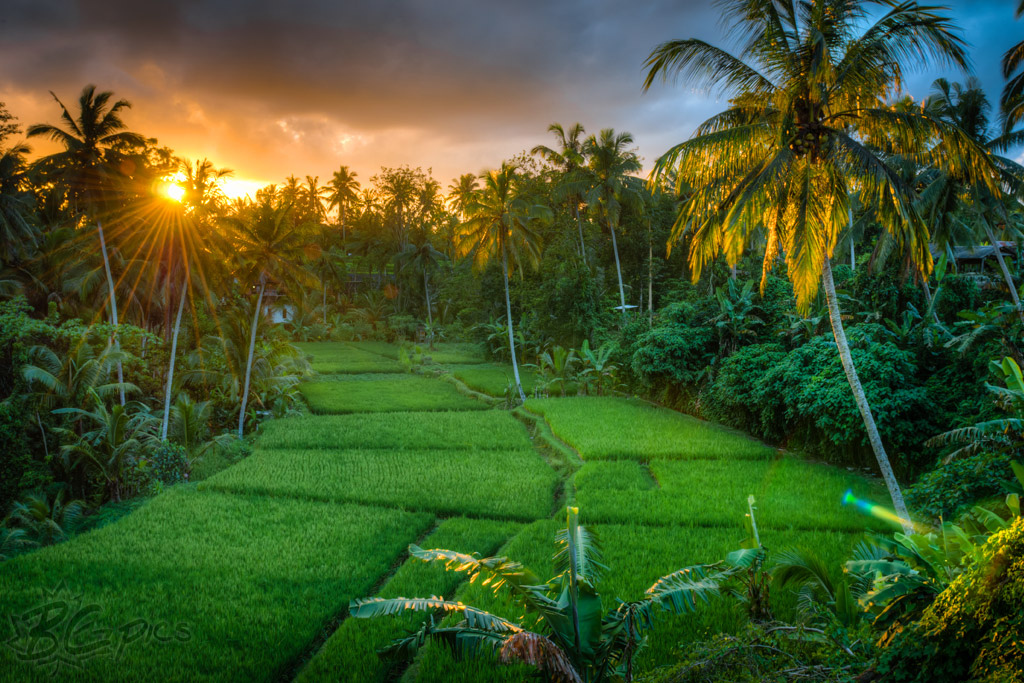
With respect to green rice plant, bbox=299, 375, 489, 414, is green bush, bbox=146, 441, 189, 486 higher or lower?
lower

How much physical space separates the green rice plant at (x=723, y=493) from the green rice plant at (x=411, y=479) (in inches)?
46.5

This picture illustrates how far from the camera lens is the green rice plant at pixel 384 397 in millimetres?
19469

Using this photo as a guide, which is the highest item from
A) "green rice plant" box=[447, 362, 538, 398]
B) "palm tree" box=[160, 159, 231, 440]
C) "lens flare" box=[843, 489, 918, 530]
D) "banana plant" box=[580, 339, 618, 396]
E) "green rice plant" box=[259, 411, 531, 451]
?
"palm tree" box=[160, 159, 231, 440]

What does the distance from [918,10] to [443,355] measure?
27.9m

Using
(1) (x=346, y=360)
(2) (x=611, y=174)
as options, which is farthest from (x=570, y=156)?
(1) (x=346, y=360)

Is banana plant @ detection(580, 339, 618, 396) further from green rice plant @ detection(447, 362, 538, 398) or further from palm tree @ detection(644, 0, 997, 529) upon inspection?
palm tree @ detection(644, 0, 997, 529)

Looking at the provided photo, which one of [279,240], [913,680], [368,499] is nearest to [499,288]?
[279,240]

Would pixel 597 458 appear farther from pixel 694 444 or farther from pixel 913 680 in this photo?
pixel 913 680

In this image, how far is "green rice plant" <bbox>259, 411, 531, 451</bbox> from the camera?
14.5 meters

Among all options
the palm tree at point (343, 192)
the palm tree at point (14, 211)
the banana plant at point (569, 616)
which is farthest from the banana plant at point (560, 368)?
the palm tree at point (343, 192)

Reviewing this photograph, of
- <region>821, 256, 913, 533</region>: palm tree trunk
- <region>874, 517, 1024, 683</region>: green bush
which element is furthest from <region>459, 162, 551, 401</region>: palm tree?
<region>874, 517, 1024, 683</region>: green bush

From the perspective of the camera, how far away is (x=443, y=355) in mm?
32812

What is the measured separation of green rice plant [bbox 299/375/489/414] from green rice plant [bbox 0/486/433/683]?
9388 millimetres

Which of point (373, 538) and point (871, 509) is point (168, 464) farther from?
point (871, 509)
